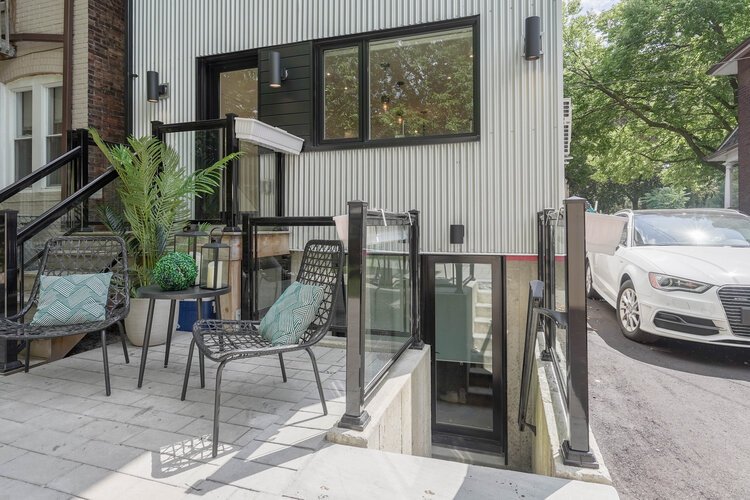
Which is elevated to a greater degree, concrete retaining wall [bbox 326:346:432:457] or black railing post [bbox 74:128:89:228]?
black railing post [bbox 74:128:89:228]

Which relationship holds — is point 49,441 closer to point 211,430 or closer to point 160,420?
point 160,420

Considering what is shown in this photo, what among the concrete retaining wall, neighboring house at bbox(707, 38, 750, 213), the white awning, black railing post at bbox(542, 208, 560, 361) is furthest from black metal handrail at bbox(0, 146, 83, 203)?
neighboring house at bbox(707, 38, 750, 213)

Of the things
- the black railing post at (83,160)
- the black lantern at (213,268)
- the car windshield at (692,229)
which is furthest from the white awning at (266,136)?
the car windshield at (692,229)

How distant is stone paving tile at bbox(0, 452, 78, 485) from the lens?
5.16 feet

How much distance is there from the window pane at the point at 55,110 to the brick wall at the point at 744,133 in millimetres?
12197

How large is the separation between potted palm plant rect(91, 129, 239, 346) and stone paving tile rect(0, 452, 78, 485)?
170 cm

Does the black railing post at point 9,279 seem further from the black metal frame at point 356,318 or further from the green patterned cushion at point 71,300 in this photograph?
the black metal frame at point 356,318

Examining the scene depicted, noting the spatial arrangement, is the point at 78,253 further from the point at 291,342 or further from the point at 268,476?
the point at 268,476

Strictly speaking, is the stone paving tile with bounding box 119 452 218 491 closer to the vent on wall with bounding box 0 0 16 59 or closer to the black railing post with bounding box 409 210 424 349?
the black railing post with bounding box 409 210 424 349

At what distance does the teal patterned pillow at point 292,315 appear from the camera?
218 centimetres

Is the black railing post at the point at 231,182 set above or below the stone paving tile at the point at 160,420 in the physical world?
above

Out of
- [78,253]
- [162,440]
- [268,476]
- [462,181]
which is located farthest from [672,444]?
[78,253]

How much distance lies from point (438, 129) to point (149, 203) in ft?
9.12

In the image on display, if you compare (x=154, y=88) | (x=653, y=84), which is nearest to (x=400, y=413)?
(x=154, y=88)
